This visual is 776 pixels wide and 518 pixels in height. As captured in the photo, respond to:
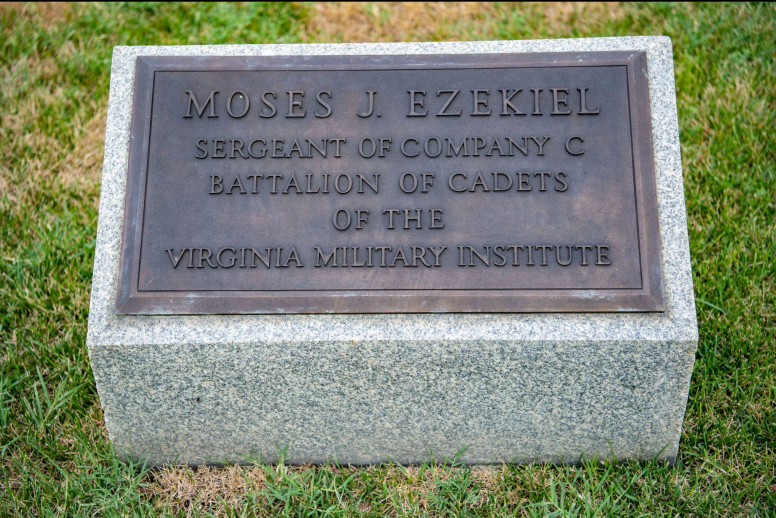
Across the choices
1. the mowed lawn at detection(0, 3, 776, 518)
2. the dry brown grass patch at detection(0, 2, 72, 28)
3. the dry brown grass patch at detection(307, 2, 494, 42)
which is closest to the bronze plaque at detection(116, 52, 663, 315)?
the mowed lawn at detection(0, 3, 776, 518)

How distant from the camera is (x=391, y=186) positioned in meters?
2.60

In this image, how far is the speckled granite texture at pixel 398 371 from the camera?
2436 millimetres

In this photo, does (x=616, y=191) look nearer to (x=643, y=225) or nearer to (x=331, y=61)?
(x=643, y=225)

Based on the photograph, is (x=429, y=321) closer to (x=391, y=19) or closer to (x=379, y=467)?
(x=379, y=467)

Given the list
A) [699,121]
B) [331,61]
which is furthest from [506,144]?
[699,121]

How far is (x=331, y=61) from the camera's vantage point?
2.76 metres

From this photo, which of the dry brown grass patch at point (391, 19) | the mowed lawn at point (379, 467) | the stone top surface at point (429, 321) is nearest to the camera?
the stone top surface at point (429, 321)

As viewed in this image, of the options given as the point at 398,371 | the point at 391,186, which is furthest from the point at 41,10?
the point at 398,371

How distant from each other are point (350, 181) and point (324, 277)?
415mm

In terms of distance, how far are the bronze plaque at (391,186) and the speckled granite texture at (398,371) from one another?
8cm

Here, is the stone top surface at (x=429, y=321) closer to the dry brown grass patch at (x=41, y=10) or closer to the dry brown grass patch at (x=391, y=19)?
Result: the dry brown grass patch at (x=391, y=19)

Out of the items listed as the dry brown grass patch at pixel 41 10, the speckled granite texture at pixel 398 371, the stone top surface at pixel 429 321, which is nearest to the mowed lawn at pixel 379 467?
the dry brown grass patch at pixel 41 10

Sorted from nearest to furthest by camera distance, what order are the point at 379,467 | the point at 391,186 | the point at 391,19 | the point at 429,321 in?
the point at 429,321 → the point at 391,186 → the point at 379,467 → the point at 391,19

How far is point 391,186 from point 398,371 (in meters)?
0.74
